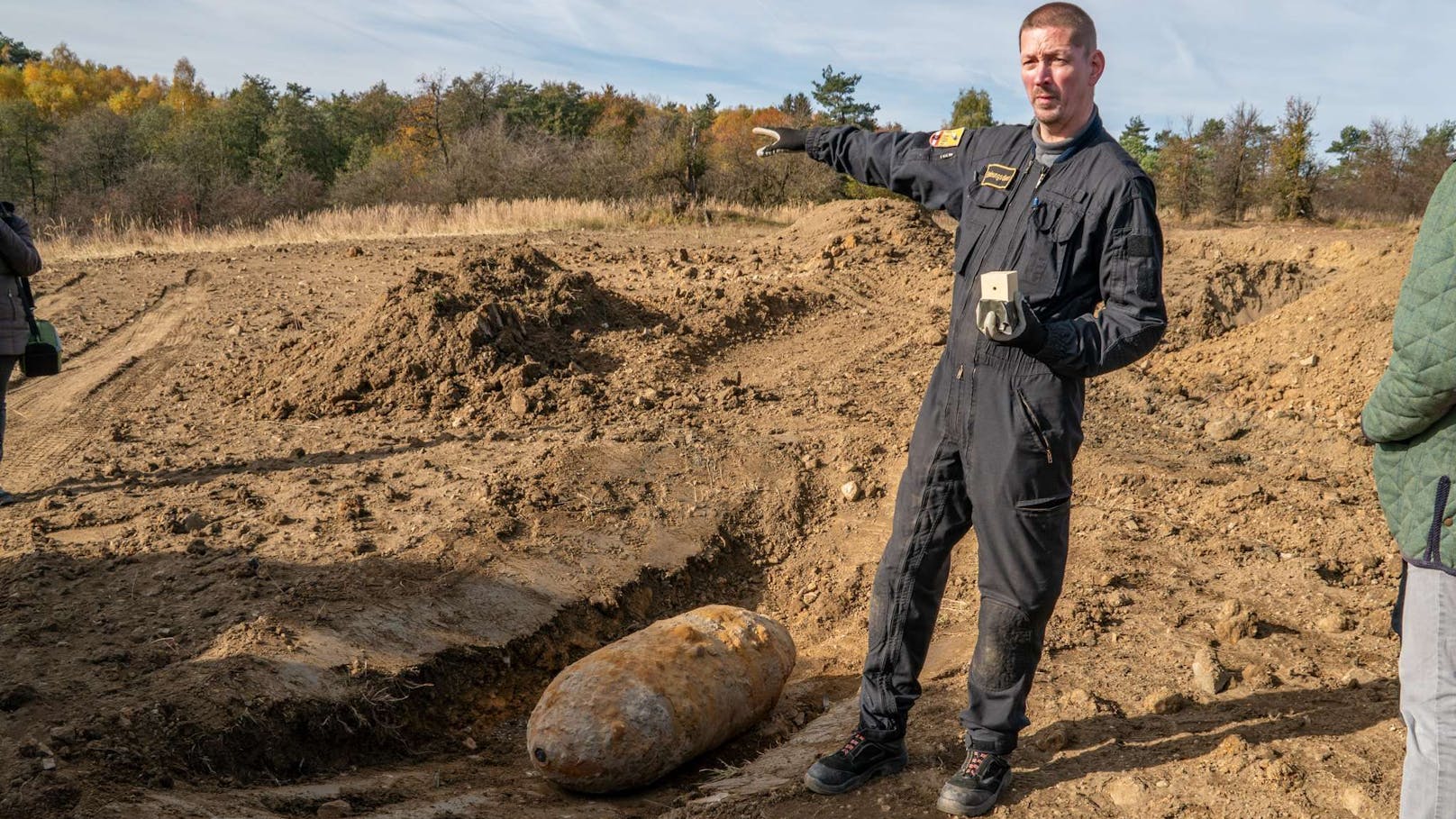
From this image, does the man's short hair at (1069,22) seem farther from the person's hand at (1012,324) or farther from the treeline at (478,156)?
the treeline at (478,156)

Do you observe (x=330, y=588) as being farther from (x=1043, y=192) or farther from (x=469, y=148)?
(x=469, y=148)

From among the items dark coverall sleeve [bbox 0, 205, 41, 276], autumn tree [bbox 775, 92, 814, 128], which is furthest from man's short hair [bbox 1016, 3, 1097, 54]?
autumn tree [bbox 775, 92, 814, 128]

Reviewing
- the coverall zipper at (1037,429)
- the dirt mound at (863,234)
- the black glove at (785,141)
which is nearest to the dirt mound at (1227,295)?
the dirt mound at (863,234)

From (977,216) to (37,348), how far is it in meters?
5.92

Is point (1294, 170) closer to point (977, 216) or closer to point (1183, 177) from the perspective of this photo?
point (1183, 177)

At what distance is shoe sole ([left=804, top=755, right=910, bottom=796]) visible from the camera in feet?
11.0

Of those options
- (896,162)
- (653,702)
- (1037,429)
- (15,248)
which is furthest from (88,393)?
(1037,429)

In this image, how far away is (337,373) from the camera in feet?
26.6

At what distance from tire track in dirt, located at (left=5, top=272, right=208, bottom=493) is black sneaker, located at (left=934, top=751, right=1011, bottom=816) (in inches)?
244

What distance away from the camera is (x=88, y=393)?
8.71m

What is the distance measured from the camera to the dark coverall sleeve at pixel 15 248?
19.4 ft

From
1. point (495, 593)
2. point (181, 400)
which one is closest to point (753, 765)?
point (495, 593)

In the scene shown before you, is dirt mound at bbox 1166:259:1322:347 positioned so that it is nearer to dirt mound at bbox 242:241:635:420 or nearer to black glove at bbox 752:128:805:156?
dirt mound at bbox 242:241:635:420

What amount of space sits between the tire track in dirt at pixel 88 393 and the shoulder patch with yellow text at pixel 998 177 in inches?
251
